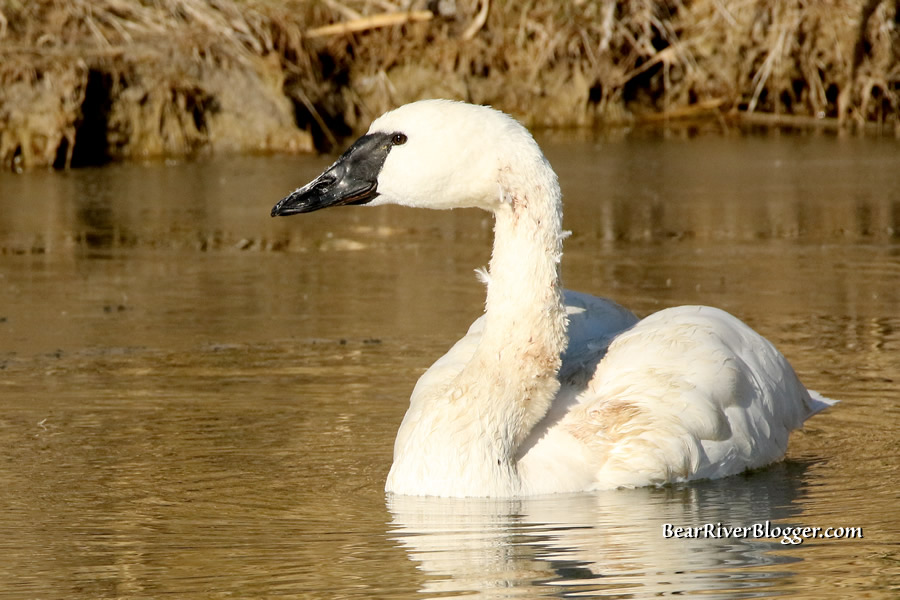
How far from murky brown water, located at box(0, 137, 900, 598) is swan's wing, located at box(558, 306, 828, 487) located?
0.11m

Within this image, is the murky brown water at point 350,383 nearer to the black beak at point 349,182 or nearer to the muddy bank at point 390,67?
the black beak at point 349,182

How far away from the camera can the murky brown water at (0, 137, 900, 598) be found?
14.6ft

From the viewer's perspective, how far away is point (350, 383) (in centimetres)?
700

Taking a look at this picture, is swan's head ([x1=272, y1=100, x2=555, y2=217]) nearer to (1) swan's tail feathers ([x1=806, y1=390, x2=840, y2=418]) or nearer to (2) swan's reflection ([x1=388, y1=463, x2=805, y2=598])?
(2) swan's reflection ([x1=388, y1=463, x2=805, y2=598])

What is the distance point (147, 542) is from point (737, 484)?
2.06 m

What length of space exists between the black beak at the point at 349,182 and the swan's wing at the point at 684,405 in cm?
107

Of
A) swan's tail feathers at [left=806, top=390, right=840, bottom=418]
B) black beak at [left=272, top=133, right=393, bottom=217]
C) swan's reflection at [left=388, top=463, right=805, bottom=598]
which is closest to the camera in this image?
swan's reflection at [left=388, top=463, right=805, bottom=598]

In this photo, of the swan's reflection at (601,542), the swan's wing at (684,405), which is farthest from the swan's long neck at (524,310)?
the swan's reflection at (601,542)

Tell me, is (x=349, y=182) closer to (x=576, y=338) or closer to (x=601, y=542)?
(x=576, y=338)

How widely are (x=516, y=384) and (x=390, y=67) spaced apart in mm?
13109

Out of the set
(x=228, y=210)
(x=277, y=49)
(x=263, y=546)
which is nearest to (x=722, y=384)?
(x=263, y=546)

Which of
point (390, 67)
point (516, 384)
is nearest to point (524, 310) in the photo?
point (516, 384)

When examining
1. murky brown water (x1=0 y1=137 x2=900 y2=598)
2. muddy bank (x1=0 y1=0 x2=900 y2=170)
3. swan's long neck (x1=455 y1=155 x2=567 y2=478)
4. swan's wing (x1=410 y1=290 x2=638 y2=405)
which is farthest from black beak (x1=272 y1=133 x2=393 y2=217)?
muddy bank (x1=0 y1=0 x2=900 y2=170)

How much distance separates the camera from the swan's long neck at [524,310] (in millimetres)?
5340
